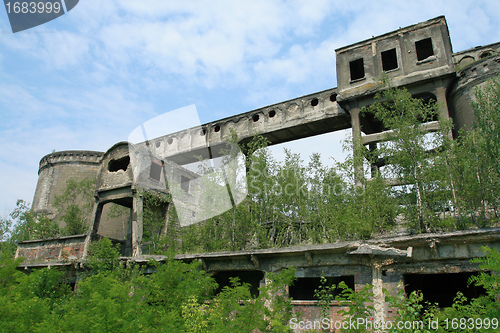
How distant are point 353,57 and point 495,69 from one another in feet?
21.1

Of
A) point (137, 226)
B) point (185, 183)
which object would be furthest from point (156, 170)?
point (137, 226)

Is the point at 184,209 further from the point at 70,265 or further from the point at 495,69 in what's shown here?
the point at 495,69

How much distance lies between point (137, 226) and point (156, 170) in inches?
135

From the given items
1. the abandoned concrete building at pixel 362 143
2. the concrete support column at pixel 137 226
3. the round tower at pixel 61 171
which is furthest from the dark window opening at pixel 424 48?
the round tower at pixel 61 171

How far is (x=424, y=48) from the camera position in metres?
19.3

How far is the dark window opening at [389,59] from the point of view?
19556mm

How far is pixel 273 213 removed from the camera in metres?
A: 15.5

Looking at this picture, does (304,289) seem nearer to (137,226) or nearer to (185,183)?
(137,226)

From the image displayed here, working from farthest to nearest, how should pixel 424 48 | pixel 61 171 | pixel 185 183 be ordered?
1. pixel 61 171
2. pixel 185 183
3. pixel 424 48

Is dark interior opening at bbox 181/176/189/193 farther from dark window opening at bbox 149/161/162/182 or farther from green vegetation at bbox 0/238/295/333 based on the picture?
green vegetation at bbox 0/238/295/333

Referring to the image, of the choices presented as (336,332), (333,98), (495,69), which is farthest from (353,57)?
(336,332)

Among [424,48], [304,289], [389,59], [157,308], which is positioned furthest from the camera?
[389,59]

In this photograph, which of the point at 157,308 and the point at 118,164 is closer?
the point at 157,308

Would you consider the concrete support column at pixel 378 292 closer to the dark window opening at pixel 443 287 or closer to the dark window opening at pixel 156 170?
the dark window opening at pixel 443 287
